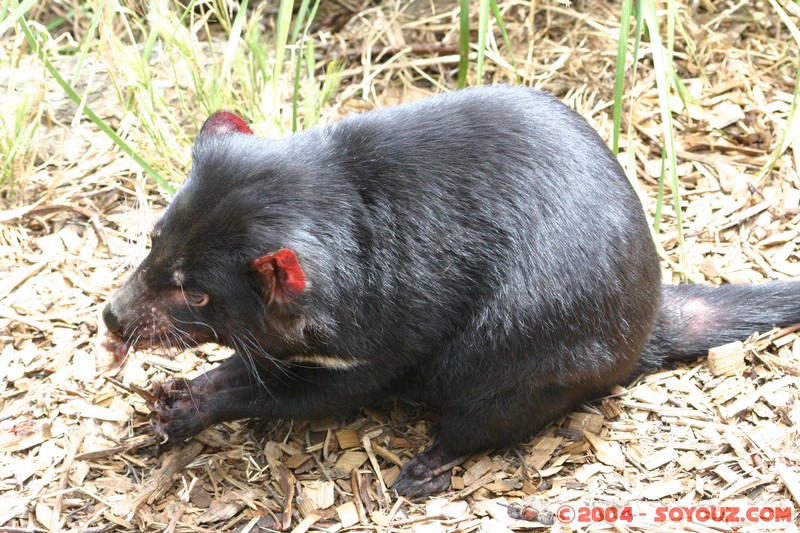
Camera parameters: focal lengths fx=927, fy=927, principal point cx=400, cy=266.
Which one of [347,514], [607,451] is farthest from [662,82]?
[347,514]

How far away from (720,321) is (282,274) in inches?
76.7

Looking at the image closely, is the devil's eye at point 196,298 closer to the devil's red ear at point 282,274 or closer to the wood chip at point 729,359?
the devil's red ear at point 282,274

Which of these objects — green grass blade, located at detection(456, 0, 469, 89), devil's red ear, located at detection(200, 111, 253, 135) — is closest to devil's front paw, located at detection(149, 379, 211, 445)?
devil's red ear, located at detection(200, 111, 253, 135)

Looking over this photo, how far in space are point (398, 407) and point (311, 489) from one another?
0.55 meters

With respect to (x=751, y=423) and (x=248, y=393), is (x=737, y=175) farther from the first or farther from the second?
(x=248, y=393)

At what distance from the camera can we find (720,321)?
3834 millimetres

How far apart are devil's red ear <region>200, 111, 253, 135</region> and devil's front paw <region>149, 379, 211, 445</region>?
1029 millimetres

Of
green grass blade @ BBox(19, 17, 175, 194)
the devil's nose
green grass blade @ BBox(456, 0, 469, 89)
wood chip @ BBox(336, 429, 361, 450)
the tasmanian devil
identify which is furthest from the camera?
green grass blade @ BBox(456, 0, 469, 89)

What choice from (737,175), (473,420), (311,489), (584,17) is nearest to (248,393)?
(311,489)

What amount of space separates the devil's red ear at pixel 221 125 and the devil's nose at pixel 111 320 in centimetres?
73

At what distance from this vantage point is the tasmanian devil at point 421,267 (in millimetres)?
3131

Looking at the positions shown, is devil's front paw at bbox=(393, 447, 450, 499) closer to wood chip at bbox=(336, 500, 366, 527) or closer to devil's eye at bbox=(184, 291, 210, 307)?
wood chip at bbox=(336, 500, 366, 527)

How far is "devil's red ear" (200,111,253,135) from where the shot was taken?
3416mm

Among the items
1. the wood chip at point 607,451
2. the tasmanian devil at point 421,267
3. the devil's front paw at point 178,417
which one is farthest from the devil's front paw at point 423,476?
the devil's front paw at point 178,417
